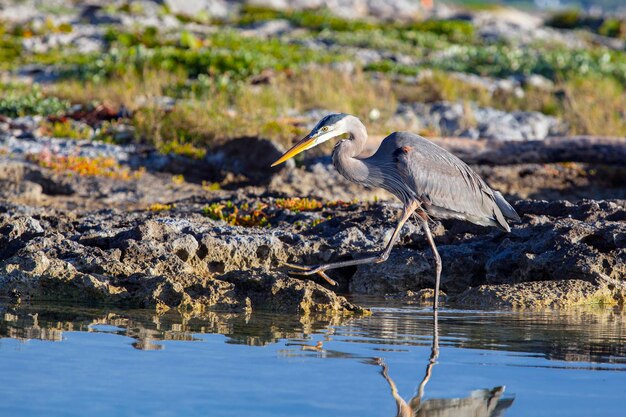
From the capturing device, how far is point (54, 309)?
7.16 m

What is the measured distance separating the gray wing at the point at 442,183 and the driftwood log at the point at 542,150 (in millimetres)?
5166

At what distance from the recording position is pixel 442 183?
8297 millimetres

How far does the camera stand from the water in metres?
4.71

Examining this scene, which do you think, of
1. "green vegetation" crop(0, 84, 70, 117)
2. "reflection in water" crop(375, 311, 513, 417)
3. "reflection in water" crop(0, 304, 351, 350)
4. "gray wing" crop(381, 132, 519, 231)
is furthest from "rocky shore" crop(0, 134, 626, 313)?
"green vegetation" crop(0, 84, 70, 117)

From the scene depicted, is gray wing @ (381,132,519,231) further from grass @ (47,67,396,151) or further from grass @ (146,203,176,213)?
grass @ (47,67,396,151)

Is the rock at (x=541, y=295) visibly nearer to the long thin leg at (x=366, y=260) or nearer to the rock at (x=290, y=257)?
the rock at (x=290, y=257)

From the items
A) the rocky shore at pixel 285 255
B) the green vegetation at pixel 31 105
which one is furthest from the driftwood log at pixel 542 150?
the green vegetation at pixel 31 105

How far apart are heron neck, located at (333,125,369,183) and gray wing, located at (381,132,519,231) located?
0.87 ft

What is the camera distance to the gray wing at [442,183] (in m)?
8.24

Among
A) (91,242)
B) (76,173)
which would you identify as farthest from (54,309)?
(76,173)

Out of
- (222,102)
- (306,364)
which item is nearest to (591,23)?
(222,102)

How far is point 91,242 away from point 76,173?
473 cm

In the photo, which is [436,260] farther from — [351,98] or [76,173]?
[351,98]

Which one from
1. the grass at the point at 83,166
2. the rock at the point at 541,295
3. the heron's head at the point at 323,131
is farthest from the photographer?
the grass at the point at 83,166
